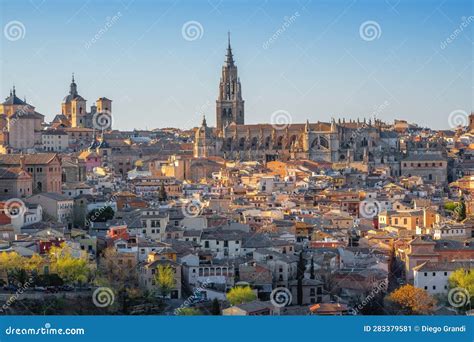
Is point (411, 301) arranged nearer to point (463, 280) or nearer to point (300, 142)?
point (463, 280)

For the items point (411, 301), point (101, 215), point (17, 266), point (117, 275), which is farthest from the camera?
point (101, 215)

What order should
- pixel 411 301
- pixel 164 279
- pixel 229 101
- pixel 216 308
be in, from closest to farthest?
pixel 216 308
pixel 411 301
pixel 164 279
pixel 229 101

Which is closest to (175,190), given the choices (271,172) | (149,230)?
(271,172)

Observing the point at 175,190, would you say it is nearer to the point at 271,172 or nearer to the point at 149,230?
the point at 271,172

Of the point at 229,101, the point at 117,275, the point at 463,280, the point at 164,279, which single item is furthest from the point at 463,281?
the point at 229,101

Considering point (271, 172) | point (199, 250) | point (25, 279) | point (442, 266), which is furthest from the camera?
point (271, 172)

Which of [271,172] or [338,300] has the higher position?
[271,172]

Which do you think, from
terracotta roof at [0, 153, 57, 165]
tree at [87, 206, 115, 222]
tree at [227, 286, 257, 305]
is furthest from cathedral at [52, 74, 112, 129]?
tree at [227, 286, 257, 305]

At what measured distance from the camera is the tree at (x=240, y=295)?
1345 cm

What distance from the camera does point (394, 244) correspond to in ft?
56.0

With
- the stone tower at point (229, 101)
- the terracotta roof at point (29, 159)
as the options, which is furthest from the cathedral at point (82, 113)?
the terracotta roof at point (29, 159)

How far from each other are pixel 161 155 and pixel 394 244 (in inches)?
728

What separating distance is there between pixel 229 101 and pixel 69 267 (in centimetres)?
2661

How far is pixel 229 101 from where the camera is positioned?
4038cm
